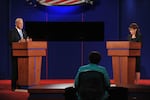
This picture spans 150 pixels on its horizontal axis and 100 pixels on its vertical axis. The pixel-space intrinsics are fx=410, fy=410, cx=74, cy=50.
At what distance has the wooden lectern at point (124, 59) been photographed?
28.6ft

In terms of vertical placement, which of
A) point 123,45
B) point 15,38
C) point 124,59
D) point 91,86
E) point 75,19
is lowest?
point 91,86

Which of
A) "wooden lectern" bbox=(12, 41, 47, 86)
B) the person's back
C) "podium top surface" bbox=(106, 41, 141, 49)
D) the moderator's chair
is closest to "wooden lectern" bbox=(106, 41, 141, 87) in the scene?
"podium top surface" bbox=(106, 41, 141, 49)

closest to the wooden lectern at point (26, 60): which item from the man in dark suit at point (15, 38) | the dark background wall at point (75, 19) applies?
the man in dark suit at point (15, 38)

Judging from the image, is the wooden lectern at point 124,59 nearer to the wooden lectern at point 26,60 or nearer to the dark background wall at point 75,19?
the wooden lectern at point 26,60

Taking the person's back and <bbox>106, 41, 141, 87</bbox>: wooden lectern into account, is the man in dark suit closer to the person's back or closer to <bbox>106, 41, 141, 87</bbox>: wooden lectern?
<bbox>106, 41, 141, 87</bbox>: wooden lectern

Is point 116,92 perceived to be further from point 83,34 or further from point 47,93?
point 83,34

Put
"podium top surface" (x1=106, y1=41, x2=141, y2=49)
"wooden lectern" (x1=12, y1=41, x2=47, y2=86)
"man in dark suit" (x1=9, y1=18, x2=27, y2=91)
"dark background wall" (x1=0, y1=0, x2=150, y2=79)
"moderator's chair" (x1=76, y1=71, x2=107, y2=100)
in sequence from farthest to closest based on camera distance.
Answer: "dark background wall" (x1=0, y1=0, x2=150, y2=79), "podium top surface" (x1=106, y1=41, x2=141, y2=49), "man in dark suit" (x1=9, y1=18, x2=27, y2=91), "wooden lectern" (x1=12, y1=41, x2=47, y2=86), "moderator's chair" (x1=76, y1=71, x2=107, y2=100)

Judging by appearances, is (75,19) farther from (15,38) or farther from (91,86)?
(91,86)

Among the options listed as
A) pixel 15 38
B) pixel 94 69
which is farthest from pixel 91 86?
pixel 15 38

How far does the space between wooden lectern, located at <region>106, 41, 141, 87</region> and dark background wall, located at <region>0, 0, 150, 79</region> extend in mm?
2922

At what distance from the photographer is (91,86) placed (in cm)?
519

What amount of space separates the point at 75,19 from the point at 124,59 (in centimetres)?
337

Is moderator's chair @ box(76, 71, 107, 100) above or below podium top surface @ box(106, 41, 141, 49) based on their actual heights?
below

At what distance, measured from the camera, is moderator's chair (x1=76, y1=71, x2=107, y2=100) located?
17.0 ft
